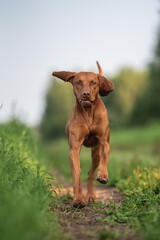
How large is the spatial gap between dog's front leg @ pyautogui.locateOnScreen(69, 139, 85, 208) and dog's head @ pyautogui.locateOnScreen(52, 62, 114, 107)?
53 centimetres

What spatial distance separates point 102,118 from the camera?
13.4ft

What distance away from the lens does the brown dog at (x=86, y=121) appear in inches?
152

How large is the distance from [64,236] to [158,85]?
24.6m

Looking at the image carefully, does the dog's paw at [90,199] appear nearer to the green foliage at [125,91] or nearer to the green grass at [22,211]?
the green grass at [22,211]

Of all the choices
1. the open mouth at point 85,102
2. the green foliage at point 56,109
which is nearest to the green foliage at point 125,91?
the green foliage at point 56,109

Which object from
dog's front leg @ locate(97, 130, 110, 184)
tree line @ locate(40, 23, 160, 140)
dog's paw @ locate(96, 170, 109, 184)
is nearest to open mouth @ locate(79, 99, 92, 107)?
dog's front leg @ locate(97, 130, 110, 184)

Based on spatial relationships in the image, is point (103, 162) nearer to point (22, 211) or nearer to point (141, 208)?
point (141, 208)

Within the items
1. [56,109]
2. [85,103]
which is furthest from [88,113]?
[56,109]

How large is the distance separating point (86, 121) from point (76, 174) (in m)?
0.69

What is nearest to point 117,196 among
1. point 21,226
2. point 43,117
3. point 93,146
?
point 93,146

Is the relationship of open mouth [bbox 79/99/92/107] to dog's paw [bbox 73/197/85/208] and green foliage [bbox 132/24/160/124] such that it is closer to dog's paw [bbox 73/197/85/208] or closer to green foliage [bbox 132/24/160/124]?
dog's paw [bbox 73/197/85/208]

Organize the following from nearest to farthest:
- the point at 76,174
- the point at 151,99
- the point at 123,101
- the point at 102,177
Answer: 1. the point at 102,177
2. the point at 76,174
3. the point at 151,99
4. the point at 123,101

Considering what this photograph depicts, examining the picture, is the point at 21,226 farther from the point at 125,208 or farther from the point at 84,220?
the point at 125,208

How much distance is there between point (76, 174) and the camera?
12.7ft
